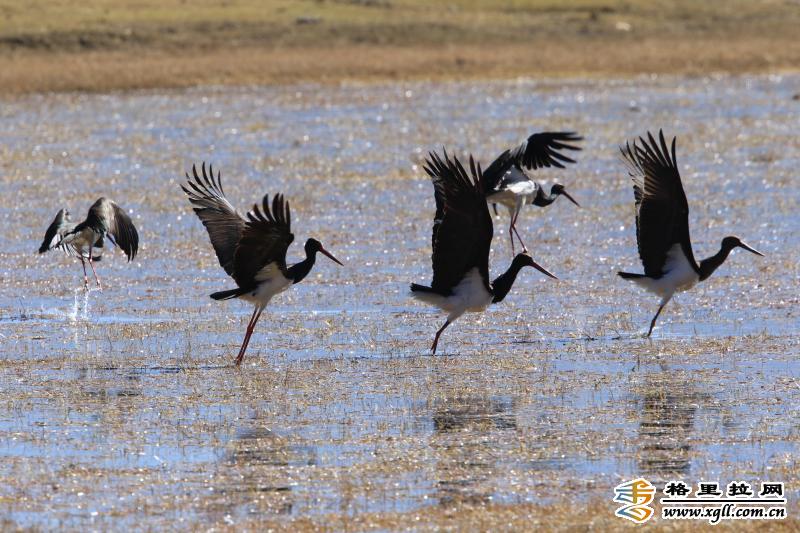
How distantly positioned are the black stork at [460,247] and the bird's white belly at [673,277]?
1187 mm

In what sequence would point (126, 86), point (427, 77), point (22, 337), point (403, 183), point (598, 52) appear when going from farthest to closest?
1. point (598, 52)
2. point (427, 77)
3. point (126, 86)
4. point (403, 183)
5. point (22, 337)

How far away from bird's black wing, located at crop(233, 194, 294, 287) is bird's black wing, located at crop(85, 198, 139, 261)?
3.11m

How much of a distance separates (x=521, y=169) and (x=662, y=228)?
4.94 metres

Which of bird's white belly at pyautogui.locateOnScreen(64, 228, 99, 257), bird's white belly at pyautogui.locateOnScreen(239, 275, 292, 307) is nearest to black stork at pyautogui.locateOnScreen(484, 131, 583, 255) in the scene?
bird's white belly at pyautogui.locateOnScreen(239, 275, 292, 307)

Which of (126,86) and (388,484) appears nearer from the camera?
(388,484)

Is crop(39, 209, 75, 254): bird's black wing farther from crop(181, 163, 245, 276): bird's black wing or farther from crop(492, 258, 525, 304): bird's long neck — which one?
crop(492, 258, 525, 304): bird's long neck

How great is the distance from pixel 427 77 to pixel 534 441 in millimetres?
30177

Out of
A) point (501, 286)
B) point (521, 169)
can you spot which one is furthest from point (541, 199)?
point (501, 286)

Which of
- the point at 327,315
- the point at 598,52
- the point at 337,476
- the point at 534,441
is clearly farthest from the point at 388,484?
the point at 598,52

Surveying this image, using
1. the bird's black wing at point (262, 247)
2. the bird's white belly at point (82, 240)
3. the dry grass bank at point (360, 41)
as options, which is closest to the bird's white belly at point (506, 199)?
the bird's white belly at point (82, 240)

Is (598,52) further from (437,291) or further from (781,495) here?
(781,495)

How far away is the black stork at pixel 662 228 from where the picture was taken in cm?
1153

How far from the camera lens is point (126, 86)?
117ft

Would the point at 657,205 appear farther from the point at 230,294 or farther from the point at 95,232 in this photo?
the point at 95,232
